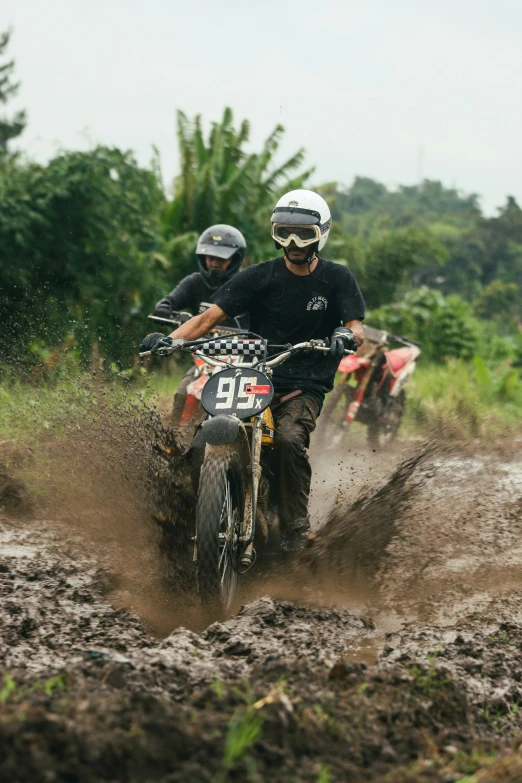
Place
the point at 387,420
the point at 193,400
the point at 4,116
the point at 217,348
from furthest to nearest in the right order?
the point at 4,116
the point at 387,420
the point at 193,400
the point at 217,348

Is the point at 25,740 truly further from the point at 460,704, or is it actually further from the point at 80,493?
the point at 80,493

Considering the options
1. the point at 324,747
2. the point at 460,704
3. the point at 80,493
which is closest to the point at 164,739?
the point at 324,747

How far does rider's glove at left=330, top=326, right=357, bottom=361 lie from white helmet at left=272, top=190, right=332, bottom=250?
2.01 feet

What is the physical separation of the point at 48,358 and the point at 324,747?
6.85 metres

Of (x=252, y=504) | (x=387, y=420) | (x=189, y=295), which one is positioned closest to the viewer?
(x=252, y=504)

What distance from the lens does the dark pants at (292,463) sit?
18.2 feet

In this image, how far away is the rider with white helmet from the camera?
576 cm

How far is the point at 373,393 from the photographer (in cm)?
1108

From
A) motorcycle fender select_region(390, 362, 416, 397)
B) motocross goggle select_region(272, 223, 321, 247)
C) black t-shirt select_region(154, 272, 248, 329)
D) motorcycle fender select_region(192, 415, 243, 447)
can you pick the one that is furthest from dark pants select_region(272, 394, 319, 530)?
motorcycle fender select_region(390, 362, 416, 397)

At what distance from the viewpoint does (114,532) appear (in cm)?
594

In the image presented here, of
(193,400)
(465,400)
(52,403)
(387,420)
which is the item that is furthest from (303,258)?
(465,400)

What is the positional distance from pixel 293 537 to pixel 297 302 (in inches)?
56.5

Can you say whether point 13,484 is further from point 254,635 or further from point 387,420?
point 387,420

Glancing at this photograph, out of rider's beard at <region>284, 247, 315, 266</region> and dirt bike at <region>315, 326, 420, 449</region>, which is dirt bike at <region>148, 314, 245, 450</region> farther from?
dirt bike at <region>315, 326, 420, 449</region>
